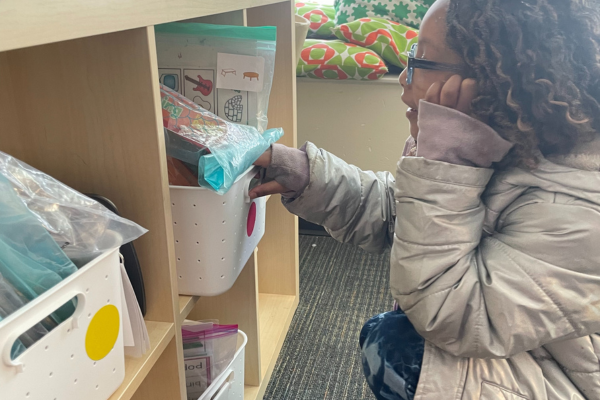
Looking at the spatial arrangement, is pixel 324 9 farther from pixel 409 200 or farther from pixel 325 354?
pixel 409 200

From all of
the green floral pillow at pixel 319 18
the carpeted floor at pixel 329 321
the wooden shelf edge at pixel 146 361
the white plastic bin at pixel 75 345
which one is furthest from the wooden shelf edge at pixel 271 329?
the green floral pillow at pixel 319 18

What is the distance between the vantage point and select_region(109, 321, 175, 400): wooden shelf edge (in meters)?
0.51

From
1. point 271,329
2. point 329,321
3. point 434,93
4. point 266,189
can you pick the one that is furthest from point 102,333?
point 329,321

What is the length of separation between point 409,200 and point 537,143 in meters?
0.18

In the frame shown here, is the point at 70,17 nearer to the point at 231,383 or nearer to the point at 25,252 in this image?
the point at 25,252

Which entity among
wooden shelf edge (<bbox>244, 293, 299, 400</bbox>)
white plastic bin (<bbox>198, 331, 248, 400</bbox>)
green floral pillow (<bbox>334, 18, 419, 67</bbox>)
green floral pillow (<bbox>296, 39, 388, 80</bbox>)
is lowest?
wooden shelf edge (<bbox>244, 293, 299, 400</bbox>)

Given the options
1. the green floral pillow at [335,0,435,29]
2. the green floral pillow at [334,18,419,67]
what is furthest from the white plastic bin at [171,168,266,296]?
the green floral pillow at [335,0,435,29]

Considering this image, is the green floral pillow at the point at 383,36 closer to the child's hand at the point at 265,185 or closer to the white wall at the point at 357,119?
the white wall at the point at 357,119

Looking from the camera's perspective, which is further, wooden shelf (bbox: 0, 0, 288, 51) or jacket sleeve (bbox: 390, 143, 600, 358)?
jacket sleeve (bbox: 390, 143, 600, 358)

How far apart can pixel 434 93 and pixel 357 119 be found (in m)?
1.10

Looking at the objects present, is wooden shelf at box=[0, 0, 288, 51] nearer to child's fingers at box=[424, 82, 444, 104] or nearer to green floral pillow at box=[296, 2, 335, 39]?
child's fingers at box=[424, 82, 444, 104]

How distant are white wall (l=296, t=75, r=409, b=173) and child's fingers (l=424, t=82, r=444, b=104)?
41.3 inches

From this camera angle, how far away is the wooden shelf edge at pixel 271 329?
3.57 ft

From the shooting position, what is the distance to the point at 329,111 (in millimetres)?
1801
